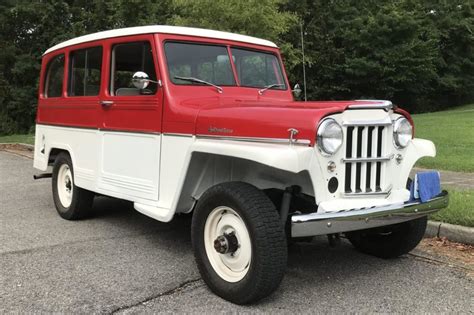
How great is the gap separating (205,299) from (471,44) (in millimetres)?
36984

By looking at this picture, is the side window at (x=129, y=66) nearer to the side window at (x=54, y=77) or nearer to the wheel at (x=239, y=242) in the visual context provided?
the side window at (x=54, y=77)

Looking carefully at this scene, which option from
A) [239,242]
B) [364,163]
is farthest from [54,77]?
[364,163]

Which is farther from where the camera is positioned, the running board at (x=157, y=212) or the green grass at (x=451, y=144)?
the green grass at (x=451, y=144)

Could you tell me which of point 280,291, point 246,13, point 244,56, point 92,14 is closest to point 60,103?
point 244,56

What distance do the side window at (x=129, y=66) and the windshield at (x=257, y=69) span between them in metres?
0.90

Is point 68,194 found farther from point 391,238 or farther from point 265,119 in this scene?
Result: point 391,238

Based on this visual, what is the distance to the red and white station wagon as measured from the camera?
3.58 m

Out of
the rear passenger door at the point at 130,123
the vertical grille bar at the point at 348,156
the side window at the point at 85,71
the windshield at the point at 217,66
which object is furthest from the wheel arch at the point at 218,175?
the side window at the point at 85,71

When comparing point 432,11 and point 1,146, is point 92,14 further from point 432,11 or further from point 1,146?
point 432,11

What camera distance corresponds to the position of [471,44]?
1398 inches

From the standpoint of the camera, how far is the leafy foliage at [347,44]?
27.0m

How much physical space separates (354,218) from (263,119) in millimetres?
987

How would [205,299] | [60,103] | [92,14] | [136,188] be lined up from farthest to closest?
[92,14] < [60,103] < [136,188] < [205,299]

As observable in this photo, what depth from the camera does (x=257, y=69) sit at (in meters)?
5.46
